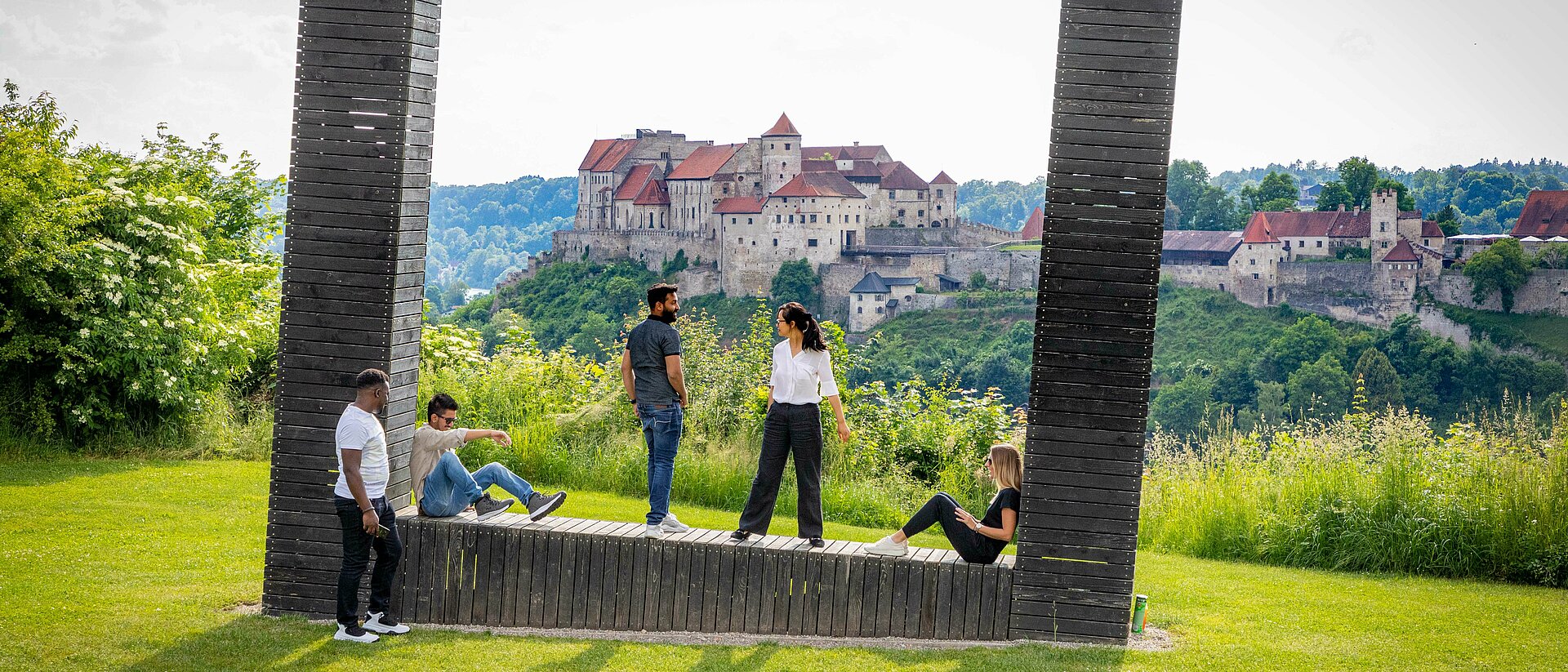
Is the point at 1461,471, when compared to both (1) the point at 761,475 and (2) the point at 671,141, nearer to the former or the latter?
(1) the point at 761,475

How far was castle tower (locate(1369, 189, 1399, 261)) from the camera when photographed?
63031mm

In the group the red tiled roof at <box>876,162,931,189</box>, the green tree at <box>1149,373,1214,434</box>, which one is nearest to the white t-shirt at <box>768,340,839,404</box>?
the green tree at <box>1149,373,1214,434</box>

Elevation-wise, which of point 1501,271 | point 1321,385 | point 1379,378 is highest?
point 1501,271

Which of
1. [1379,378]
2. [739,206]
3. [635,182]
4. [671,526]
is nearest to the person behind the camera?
[671,526]

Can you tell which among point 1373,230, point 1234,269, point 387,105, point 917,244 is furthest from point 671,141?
point 387,105

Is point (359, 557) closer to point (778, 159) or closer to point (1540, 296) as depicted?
point (1540, 296)

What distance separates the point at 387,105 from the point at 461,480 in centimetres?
159

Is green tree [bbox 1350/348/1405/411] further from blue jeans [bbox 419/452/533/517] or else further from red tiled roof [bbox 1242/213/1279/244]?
blue jeans [bbox 419/452/533/517]

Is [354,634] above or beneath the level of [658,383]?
beneath

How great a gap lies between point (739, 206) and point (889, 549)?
6380 centimetres

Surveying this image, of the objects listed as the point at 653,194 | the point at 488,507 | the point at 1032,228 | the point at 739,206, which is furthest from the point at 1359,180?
the point at 488,507

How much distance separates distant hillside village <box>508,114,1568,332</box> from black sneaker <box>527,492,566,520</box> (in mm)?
59268

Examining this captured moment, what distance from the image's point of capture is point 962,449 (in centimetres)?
921

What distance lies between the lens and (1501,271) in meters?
58.5
